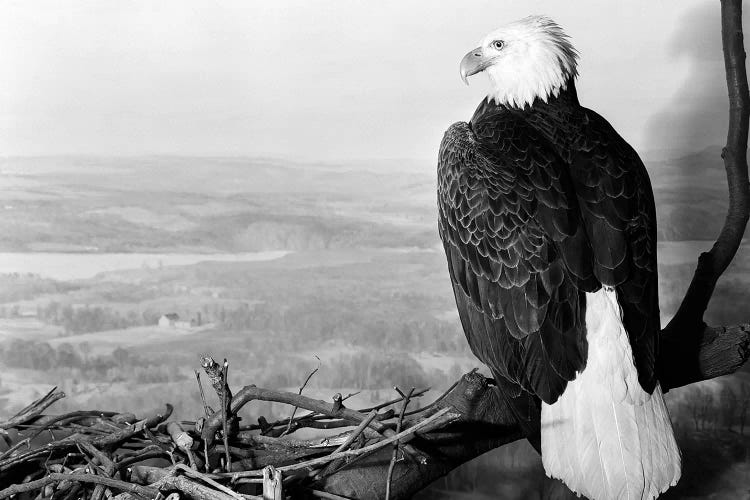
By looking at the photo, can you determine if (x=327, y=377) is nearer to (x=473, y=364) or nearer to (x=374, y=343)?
(x=374, y=343)

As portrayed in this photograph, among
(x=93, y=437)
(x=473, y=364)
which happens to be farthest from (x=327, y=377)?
(x=93, y=437)

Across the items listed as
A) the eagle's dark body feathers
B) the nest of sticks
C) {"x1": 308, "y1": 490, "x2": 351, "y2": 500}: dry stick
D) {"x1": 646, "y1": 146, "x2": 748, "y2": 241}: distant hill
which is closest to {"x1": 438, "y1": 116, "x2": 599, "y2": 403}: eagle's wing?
the eagle's dark body feathers

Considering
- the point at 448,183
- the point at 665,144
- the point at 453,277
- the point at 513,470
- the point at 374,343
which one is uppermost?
the point at 665,144

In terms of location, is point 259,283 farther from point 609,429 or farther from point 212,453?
point 609,429

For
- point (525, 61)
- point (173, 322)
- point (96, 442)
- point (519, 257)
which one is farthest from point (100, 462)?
point (525, 61)

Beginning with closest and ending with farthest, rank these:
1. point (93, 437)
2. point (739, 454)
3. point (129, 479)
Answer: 1. point (129, 479)
2. point (93, 437)
3. point (739, 454)

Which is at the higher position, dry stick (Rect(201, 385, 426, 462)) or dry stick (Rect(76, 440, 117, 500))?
dry stick (Rect(201, 385, 426, 462))

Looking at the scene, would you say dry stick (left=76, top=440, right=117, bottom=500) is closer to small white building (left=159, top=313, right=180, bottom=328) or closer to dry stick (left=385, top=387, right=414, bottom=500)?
dry stick (left=385, top=387, right=414, bottom=500)
